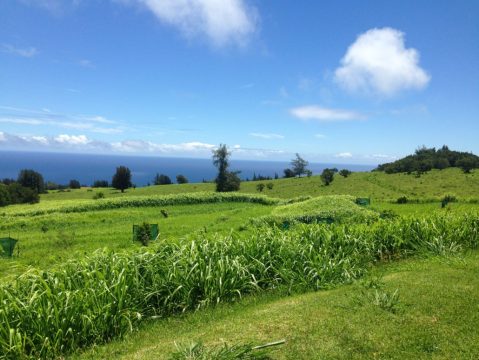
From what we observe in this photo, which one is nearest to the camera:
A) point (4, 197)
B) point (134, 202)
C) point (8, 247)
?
point (8, 247)

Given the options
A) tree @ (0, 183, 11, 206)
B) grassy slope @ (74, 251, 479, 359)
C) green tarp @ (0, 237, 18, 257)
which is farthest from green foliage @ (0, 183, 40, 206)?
grassy slope @ (74, 251, 479, 359)

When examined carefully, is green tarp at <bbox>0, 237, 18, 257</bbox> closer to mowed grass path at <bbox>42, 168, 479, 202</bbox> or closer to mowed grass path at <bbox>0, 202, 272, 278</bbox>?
mowed grass path at <bbox>0, 202, 272, 278</bbox>

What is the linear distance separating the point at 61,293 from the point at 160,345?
220cm

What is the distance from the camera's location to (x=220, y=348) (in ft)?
15.0

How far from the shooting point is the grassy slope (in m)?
4.58

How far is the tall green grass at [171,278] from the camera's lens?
5.51m

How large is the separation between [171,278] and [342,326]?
3.57 m

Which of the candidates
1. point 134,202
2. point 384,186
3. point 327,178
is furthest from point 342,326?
point 327,178

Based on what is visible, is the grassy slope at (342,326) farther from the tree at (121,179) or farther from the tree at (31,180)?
the tree at (31,180)

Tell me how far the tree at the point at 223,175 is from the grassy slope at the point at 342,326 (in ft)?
184

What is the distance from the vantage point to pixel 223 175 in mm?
64000

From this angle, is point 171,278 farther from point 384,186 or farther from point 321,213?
point 384,186

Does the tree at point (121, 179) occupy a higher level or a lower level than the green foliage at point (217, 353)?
higher

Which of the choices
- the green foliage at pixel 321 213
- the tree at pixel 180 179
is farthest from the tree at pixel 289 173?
the green foliage at pixel 321 213
